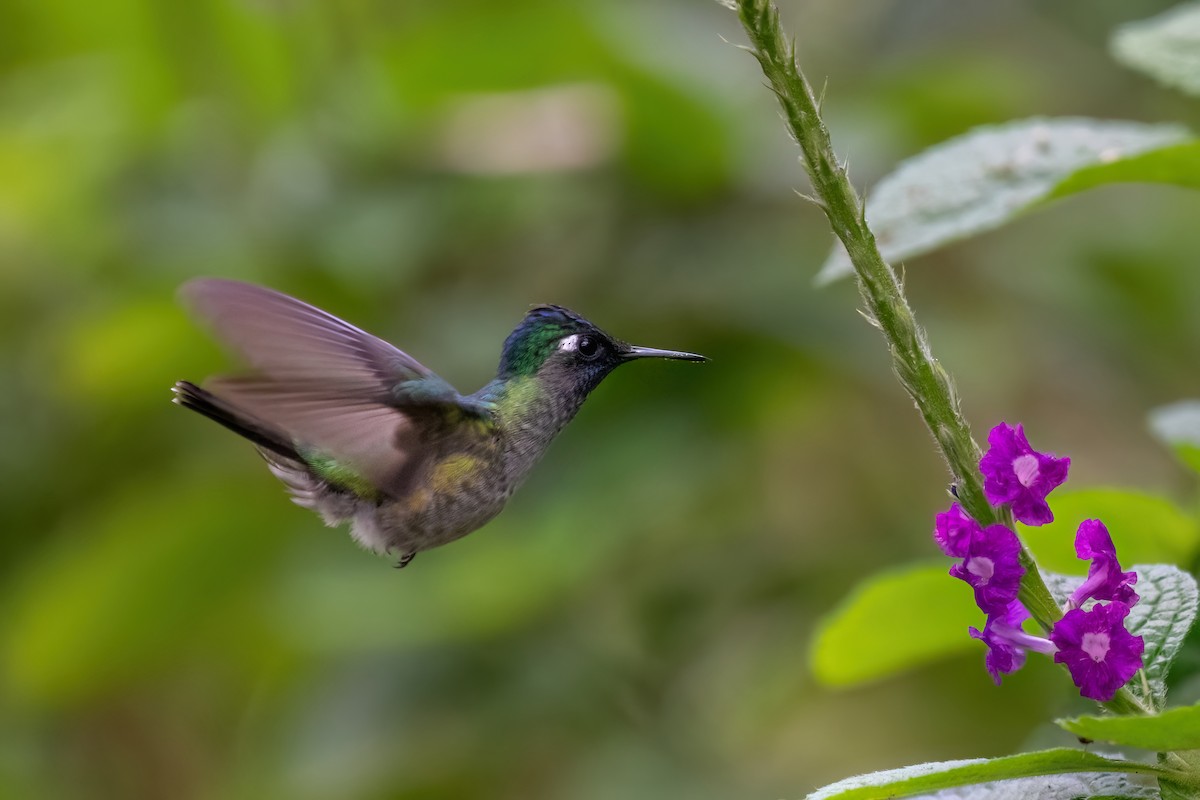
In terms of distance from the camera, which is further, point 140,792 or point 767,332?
point 140,792

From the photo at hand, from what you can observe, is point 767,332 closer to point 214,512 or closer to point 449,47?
point 449,47

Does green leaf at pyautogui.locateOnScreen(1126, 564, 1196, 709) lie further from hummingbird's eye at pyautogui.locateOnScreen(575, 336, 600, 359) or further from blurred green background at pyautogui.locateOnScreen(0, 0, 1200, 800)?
blurred green background at pyautogui.locateOnScreen(0, 0, 1200, 800)

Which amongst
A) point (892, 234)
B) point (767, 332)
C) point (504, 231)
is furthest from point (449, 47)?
point (892, 234)

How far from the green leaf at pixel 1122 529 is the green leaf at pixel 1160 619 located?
264 millimetres

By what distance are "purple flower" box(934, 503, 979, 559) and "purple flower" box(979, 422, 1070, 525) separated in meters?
0.02

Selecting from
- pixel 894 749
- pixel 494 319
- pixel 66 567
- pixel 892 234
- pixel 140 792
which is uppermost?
pixel 892 234

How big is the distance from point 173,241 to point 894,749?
214 centimetres

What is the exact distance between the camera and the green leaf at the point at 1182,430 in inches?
51.7

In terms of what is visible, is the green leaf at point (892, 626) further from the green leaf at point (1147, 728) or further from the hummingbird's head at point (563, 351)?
the green leaf at point (1147, 728)

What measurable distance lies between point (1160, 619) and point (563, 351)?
687 mm

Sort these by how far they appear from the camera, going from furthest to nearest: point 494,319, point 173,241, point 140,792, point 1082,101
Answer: point 1082,101 < point 140,792 < point 173,241 < point 494,319

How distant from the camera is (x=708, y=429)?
2.83 metres

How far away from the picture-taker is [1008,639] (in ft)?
3.18

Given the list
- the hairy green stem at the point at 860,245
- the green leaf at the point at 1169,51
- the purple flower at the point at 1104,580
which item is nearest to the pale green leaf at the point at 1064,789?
the purple flower at the point at 1104,580
